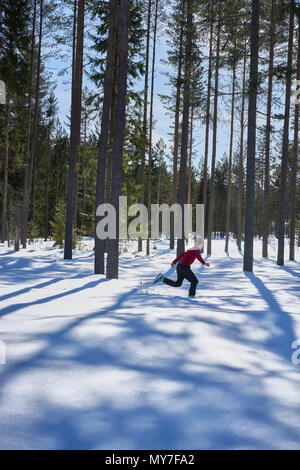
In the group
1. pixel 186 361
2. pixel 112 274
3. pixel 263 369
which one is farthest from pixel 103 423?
pixel 112 274

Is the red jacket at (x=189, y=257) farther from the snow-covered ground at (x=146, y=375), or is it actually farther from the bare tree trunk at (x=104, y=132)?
Answer: the bare tree trunk at (x=104, y=132)

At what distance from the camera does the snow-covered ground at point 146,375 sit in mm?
2295

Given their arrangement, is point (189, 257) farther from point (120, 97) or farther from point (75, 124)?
point (75, 124)

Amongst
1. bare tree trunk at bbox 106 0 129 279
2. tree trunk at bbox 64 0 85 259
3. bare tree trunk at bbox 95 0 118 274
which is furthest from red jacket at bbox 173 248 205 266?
tree trunk at bbox 64 0 85 259

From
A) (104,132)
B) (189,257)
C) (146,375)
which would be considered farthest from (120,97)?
(146,375)

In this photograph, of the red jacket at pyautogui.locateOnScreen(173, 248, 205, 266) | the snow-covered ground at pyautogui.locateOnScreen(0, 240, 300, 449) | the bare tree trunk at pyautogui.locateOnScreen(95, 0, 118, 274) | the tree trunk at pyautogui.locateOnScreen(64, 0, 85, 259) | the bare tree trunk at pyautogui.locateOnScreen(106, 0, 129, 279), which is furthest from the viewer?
the tree trunk at pyautogui.locateOnScreen(64, 0, 85, 259)

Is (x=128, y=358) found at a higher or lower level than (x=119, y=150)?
lower

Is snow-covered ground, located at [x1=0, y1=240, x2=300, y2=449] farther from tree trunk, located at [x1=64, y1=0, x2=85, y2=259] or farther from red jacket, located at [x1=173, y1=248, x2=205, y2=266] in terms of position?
tree trunk, located at [x1=64, y1=0, x2=85, y2=259]

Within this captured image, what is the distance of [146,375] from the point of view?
3.16 meters

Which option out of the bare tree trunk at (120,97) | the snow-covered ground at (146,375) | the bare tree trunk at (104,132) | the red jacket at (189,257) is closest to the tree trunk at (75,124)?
the bare tree trunk at (104,132)

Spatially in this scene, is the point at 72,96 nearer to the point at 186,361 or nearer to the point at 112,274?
the point at 112,274

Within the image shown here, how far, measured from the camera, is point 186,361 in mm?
3557

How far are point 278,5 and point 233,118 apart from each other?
37.8 ft

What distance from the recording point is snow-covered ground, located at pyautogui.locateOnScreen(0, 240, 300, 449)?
2295mm
